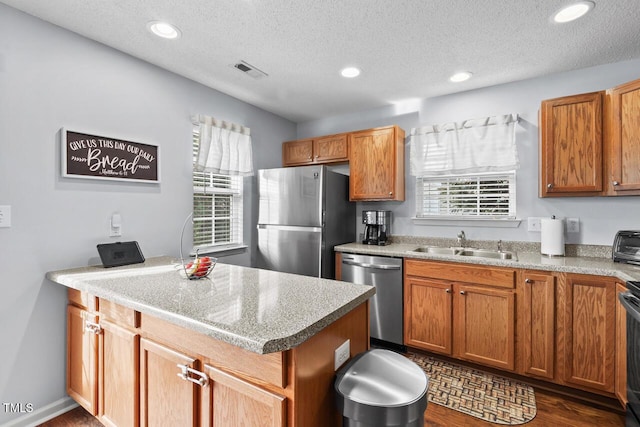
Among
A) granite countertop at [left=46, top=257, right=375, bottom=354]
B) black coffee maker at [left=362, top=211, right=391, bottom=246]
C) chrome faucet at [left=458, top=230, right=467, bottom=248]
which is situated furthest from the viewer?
black coffee maker at [left=362, top=211, right=391, bottom=246]

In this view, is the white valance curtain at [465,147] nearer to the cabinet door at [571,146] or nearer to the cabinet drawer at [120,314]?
the cabinet door at [571,146]

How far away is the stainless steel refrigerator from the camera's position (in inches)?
121

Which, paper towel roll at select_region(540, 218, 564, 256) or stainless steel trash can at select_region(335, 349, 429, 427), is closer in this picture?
stainless steel trash can at select_region(335, 349, 429, 427)

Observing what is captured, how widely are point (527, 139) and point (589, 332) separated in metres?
1.68

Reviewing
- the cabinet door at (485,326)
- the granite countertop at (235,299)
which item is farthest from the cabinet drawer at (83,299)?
the cabinet door at (485,326)

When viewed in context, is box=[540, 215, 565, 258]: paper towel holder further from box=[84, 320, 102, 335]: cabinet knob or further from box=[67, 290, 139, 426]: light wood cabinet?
box=[84, 320, 102, 335]: cabinet knob

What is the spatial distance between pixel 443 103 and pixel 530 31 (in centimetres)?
119

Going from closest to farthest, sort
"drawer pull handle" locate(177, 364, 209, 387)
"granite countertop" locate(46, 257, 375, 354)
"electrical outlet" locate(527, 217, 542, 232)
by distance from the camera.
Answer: "granite countertop" locate(46, 257, 375, 354)
"drawer pull handle" locate(177, 364, 209, 387)
"electrical outlet" locate(527, 217, 542, 232)

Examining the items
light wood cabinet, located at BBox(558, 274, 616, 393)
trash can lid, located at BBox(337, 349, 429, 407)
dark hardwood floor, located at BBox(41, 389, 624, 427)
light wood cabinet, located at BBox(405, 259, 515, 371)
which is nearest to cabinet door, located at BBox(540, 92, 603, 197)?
light wood cabinet, located at BBox(558, 274, 616, 393)

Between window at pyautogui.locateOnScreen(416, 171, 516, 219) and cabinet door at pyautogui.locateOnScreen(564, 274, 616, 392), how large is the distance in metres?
0.95

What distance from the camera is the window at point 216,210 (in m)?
2.95

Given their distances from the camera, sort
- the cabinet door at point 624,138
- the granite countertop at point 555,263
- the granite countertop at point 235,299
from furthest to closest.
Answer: the cabinet door at point 624,138 < the granite countertop at point 555,263 < the granite countertop at point 235,299

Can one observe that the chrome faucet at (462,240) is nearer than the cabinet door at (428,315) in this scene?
No

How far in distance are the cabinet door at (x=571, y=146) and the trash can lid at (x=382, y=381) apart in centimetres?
214
